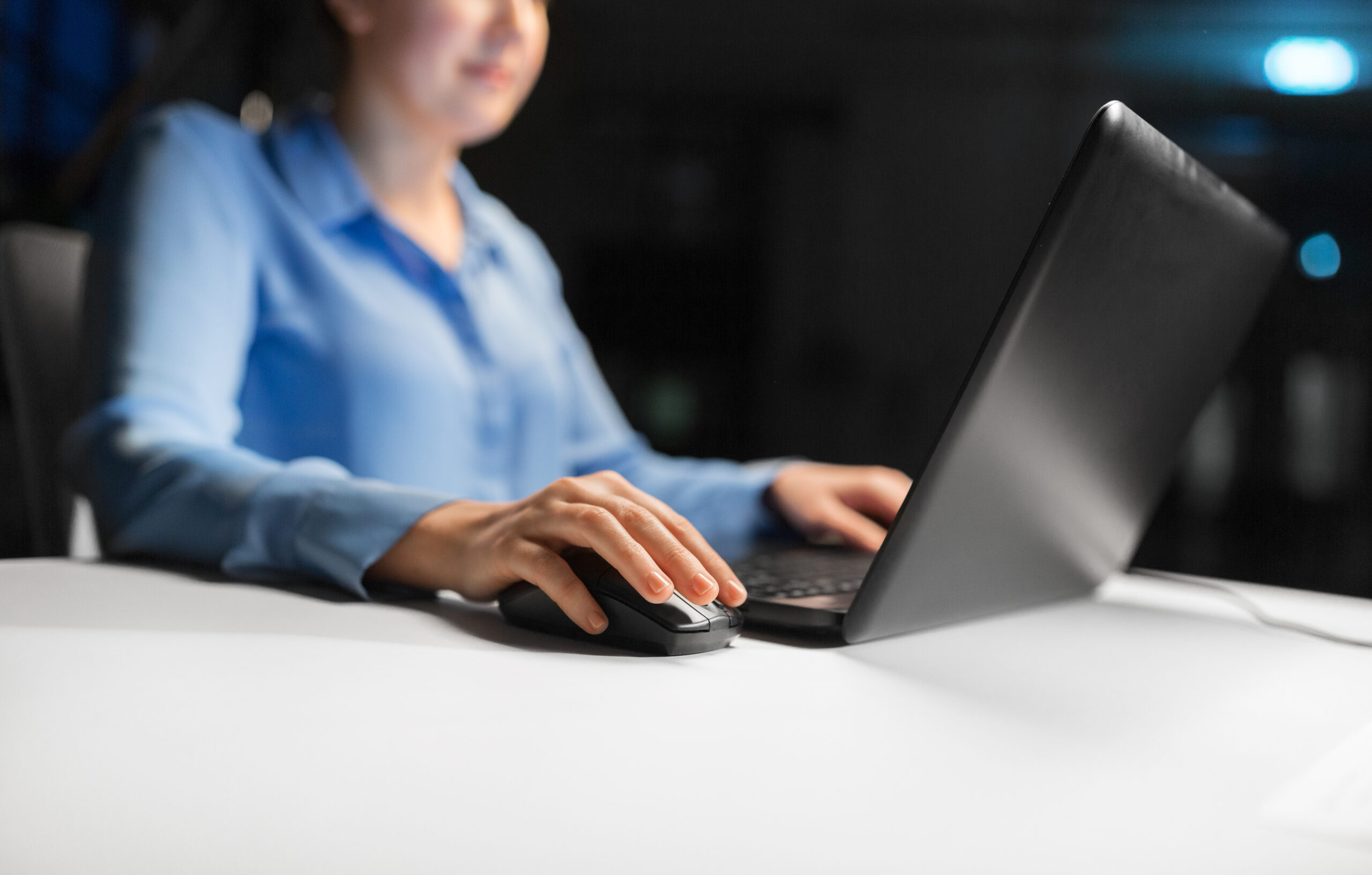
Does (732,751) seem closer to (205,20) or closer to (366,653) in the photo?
(366,653)

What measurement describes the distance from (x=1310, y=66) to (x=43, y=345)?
130 centimetres

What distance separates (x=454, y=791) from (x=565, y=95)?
5.05 ft

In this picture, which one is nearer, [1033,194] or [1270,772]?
[1270,772]

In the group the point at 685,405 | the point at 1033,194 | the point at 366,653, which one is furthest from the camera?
the point at 685,405

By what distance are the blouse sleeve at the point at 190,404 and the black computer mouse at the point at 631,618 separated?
11 centimetres

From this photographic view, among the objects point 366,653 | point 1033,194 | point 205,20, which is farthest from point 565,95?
point 366,653

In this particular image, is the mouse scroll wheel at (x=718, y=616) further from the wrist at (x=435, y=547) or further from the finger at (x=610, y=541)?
the wrist at (x=435, y=547)

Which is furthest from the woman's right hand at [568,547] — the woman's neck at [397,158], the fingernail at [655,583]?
the woman's neck at [397,158]

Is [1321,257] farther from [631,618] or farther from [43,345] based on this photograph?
[43,345]

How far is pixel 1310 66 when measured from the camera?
36.7 inches

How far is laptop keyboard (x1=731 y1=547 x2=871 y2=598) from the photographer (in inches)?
17.9

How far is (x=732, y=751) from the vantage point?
26cm

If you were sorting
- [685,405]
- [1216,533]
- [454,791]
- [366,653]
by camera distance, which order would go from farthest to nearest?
[685,405]
[1216,533]
[366,653]
[454,791]

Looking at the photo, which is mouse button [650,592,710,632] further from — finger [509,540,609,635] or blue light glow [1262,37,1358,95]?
blue light glow [1262,37,1358,95]
